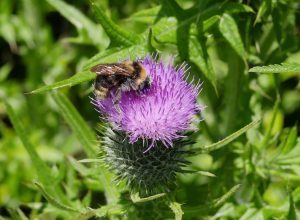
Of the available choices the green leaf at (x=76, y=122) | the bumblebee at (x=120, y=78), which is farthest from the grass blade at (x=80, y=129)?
the bumblebee at (x=120, y=78)

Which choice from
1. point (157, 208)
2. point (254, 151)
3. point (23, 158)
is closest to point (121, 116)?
point (157, 208)

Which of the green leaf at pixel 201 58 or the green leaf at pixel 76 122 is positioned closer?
the green leaf at pixel 201 58

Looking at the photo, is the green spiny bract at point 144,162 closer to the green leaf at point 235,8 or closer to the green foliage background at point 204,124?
the green foliage background at point 204,124

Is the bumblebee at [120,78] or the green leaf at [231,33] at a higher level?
the bumblebee at [120,78]

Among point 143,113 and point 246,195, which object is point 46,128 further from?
point 143,113

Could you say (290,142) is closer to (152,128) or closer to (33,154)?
(152,128)

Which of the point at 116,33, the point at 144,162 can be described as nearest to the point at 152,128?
the point at 144,162
